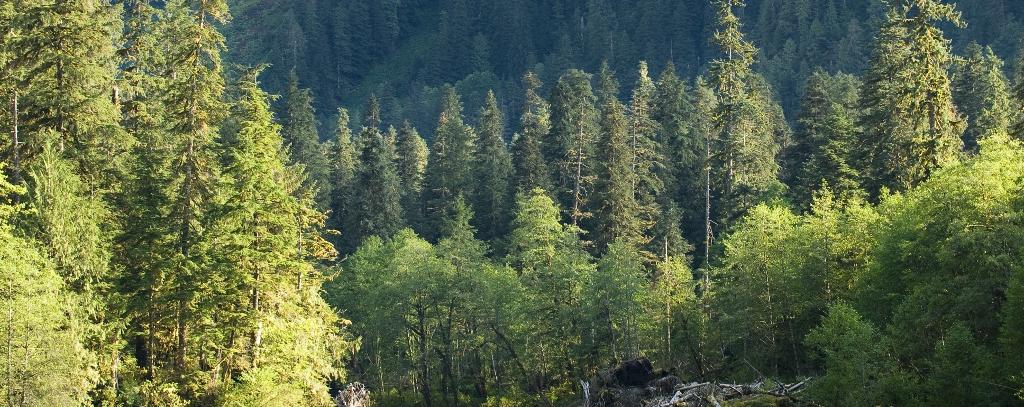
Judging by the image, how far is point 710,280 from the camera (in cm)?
5553

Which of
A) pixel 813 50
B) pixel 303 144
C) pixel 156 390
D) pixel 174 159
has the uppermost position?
pixel 813 50

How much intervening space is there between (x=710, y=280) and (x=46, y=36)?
114 feet

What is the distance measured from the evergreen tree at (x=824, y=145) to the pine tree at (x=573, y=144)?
1485cm

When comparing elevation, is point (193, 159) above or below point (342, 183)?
below

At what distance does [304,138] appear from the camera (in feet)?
319

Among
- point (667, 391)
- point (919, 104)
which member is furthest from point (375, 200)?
point (667, 391)

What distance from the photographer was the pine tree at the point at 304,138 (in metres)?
95.5

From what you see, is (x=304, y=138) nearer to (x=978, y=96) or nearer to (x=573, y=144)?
(x=573, y=144)

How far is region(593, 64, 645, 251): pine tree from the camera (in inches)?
2650

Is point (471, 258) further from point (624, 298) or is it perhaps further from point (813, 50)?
point (813, 50)

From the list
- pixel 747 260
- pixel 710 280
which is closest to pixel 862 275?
pixel 747 260

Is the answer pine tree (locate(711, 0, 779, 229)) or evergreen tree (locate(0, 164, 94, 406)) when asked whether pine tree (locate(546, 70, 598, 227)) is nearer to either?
pine tree (locate(711, 0, 779, 229))

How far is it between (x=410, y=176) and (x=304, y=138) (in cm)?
1060

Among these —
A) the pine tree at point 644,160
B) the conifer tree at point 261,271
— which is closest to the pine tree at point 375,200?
the pine tree at point 644,160
